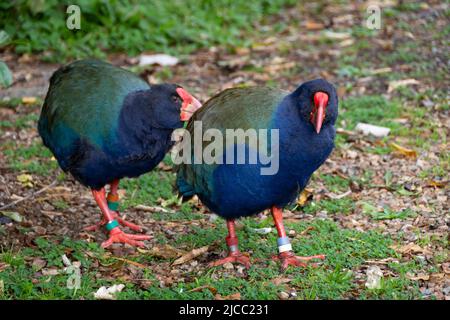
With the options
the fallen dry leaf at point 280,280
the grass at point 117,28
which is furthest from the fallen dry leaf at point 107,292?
the grass at point 117,28

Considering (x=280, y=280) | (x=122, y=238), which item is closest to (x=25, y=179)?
(x=122, y=238)

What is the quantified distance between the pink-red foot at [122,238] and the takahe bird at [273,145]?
76 centimetres

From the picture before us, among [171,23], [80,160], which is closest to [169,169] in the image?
[80,160]

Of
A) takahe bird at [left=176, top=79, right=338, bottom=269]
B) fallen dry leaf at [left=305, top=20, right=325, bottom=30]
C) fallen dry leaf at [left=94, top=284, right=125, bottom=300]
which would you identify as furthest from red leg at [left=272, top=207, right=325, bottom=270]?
fallen dry leaf at [left=305, top=20, right=325, bottom=30]

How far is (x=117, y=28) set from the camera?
9.63 metres

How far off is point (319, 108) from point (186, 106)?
118cm

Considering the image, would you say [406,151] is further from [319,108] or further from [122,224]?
[122,224]

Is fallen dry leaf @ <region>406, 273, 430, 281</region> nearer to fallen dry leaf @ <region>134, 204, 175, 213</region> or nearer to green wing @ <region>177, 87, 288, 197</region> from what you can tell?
green wing @ <region>177, 87, 288, 197</region>

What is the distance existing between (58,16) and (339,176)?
14.7ft

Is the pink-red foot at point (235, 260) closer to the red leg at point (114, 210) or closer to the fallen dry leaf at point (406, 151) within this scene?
the red leg at point (114, 210)

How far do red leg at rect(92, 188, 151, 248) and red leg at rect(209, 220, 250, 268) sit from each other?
735 mm

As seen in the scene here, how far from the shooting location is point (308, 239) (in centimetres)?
552

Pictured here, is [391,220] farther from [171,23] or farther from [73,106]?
[171,23]

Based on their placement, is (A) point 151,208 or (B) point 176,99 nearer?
(B) point 176,99
